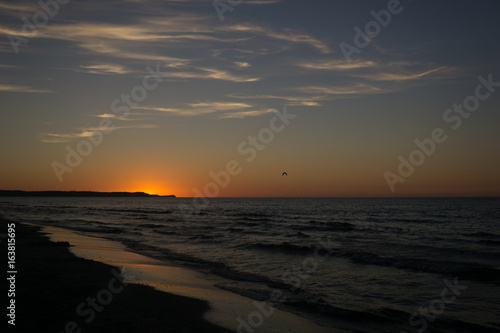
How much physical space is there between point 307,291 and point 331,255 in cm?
985

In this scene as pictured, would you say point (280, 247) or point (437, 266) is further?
point (280, 247)

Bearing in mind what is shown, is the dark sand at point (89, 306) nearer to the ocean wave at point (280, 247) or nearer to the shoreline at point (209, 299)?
the shoreline at point (209, 299)

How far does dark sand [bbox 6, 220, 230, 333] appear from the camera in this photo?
8156 mm

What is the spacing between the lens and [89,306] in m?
9.66

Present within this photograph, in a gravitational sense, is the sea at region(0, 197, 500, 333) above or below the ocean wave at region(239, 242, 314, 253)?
below

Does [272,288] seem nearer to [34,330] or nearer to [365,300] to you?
[365,300]

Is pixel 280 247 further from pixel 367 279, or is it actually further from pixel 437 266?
pixel 367 279

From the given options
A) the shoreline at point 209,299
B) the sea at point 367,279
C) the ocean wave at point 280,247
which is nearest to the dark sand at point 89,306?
the shoreline at point 209,299

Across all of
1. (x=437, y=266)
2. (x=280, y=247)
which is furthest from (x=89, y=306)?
(x=280, y=247)

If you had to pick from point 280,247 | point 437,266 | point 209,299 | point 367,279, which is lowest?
point 209,299

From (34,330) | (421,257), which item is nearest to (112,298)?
(34,330)

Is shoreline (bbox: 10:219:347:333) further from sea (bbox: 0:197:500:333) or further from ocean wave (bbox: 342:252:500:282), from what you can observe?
ocean wave (bbox: 342:252:500:282)

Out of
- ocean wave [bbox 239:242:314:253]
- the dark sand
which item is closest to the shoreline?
the dark sand

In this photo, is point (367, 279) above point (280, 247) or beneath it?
beneath
